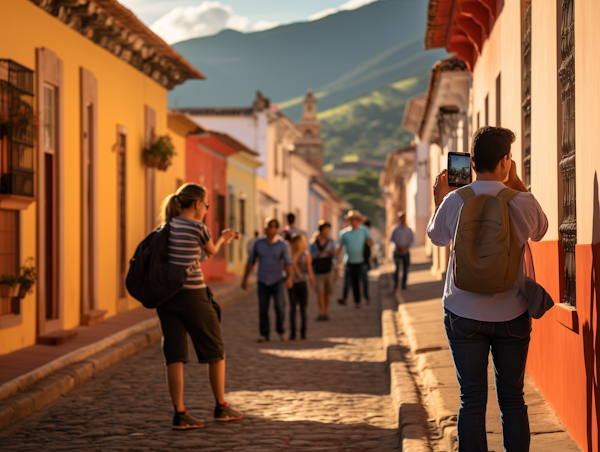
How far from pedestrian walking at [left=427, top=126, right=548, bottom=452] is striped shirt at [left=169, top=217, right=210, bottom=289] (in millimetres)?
2381

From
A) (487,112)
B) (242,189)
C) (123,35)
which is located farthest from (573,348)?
(242,189)

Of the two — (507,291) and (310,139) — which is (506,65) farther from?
(310,139)

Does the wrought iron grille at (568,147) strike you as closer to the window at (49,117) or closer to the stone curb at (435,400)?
the stone curb at (435,400)

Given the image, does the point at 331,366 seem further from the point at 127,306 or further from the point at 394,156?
the point at 394,156

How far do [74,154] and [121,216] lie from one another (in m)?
2.87

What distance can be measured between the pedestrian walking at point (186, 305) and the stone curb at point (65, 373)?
132 cm

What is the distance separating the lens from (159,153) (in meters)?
14.9

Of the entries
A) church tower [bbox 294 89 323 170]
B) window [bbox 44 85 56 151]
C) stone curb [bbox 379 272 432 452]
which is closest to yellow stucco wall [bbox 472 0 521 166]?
stone curb [bbox 379 272 432 452]

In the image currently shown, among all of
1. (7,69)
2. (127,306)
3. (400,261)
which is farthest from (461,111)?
(7,69)

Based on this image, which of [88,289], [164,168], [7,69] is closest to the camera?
[7,69]

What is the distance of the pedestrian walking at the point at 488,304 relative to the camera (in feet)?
12.0

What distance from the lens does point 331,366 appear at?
8.70 m

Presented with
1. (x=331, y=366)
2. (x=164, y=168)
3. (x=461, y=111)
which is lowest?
(x=331, y=366)

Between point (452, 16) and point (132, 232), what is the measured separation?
22.1 feet
